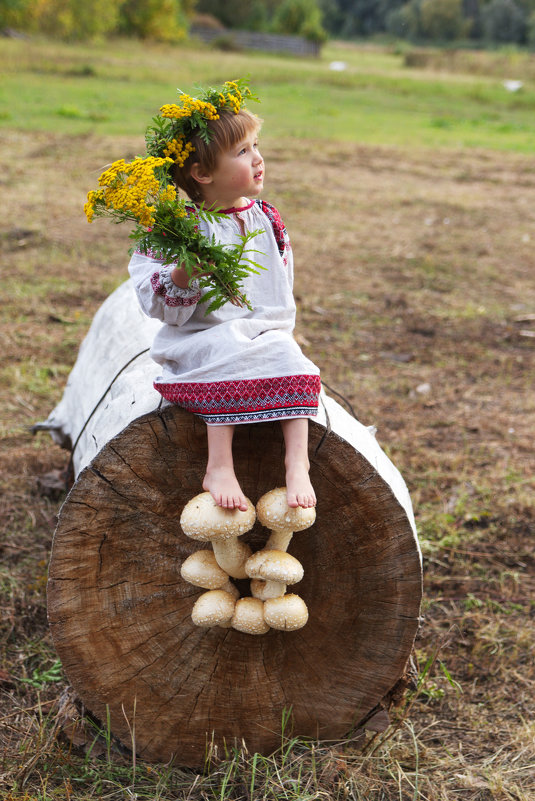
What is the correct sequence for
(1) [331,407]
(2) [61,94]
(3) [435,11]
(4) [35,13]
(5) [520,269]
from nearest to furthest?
1. (1) [331,407]
2. (5) [520,269]
3. (2) [61,94]
4. (4) [35,13]
5. (3) [435,11]

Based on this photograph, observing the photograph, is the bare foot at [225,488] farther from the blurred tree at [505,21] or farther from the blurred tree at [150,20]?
the blurred tree at [505,21]

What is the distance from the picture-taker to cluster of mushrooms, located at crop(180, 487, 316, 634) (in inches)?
93.5

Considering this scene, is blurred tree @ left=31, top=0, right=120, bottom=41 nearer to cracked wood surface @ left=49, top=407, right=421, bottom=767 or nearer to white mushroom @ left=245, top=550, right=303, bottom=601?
cracked wood surface @ left=49, top=407, right=421, bottom=767

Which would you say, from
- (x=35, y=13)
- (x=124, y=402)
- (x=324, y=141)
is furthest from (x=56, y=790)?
(x=35, y=13)

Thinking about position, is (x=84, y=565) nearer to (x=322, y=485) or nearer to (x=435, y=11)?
(x=322, y=485)

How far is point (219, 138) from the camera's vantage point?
2502 millimetres

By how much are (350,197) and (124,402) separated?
938 cm

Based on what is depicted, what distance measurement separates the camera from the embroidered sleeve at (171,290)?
2.49 m

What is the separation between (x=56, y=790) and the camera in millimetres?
2547

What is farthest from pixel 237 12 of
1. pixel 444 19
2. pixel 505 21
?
pixel 505 21

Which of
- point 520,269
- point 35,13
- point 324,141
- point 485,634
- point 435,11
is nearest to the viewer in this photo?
point 485,634

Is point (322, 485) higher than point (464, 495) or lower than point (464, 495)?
higher

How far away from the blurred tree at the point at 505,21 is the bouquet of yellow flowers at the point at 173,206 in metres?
69.1

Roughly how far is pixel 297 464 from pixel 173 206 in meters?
0.87
